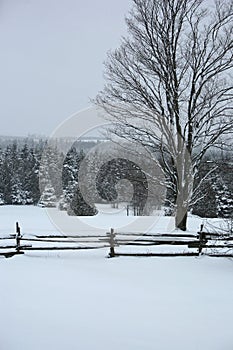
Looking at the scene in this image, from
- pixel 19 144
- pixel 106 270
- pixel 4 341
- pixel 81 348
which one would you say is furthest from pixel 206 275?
pixel 19 144

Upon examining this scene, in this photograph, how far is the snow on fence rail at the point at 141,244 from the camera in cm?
706

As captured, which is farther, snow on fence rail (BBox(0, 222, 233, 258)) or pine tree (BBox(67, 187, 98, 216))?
pine tree (BBox(67, 187, 98, 216))

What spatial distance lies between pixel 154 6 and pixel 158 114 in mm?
2630

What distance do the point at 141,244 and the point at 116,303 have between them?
3315 mm

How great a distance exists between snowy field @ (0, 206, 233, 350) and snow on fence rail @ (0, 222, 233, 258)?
318 millimetres

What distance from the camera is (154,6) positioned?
28.4 ft

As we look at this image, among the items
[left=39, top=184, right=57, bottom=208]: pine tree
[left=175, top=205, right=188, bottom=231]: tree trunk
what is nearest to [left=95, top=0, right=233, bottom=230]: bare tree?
[left=175, top=205, right=188, bottom=231]: tree trunk

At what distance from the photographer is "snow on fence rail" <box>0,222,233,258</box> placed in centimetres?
706

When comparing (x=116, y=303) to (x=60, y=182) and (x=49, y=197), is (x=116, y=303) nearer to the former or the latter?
(x=60, y=182)

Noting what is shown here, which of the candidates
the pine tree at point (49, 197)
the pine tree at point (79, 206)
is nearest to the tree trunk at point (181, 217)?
the pine tree at point (49, 197)

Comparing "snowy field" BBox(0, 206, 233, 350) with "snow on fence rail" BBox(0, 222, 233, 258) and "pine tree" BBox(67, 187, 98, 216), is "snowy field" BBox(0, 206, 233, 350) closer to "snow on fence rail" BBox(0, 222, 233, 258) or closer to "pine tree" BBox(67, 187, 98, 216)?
"snow on fence rail" BBox(0, 222, 233, 258)

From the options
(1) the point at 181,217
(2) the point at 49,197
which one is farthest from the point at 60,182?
(1) the point at 181,217

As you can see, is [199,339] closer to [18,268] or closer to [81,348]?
[81,348]

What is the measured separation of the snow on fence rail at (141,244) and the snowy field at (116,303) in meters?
0.32
